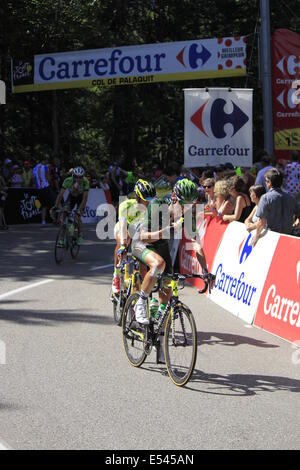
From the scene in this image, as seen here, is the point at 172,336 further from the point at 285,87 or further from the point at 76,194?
the point at 285,87

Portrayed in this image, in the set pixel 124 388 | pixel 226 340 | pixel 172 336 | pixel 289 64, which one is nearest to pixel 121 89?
pixel 289 64

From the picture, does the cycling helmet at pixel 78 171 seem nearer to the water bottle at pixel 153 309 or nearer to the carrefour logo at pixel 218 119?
the carrefour logo at pixel 218 119

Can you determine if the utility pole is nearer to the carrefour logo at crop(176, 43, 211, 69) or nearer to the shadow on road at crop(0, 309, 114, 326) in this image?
the carrefour logo at crop(176, 43, 211, 69)

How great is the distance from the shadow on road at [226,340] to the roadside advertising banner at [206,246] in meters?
2.96

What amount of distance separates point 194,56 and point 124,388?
18.4 metres

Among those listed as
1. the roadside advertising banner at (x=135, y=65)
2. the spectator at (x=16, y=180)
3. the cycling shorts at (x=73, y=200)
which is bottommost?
the cycling shorts at (x=73, y=200)

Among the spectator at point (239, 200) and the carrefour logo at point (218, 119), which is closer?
the spectator at point (239, 200)

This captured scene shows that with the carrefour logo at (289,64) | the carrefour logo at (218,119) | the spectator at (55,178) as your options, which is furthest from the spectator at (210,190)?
the spectator at (55,178)

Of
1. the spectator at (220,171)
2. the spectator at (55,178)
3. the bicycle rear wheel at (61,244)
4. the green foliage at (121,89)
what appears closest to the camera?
the spectator at (220,171)

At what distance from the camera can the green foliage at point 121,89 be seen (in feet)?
109

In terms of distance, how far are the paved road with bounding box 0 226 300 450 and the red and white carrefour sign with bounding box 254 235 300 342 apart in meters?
0.18

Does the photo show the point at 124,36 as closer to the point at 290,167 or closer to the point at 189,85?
the point at 189,85

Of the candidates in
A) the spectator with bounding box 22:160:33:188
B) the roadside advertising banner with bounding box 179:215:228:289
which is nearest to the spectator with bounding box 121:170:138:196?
the spectator with bounding box 22:160:33:188

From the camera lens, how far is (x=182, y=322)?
6.73 meters
